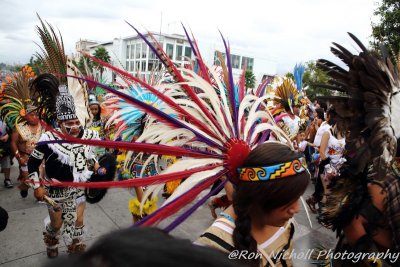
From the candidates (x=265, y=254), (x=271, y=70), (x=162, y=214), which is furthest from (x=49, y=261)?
(x=271, y=70)

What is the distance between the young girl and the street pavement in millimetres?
2150

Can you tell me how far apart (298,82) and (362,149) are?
6.26m

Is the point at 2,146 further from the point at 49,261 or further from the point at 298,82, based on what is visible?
the point at 298,82

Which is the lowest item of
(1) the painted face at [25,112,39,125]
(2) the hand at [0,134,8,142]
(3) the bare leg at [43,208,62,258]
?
(3) the bare leg at [43,208,62,258]

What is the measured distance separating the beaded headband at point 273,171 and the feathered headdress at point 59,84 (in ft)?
7.47

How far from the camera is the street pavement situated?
11.0ft

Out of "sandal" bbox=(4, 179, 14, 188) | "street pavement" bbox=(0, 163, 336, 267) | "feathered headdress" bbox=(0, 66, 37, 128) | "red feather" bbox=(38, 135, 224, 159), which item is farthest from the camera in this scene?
"sandal" bbox=(4, 179, 14, 188)

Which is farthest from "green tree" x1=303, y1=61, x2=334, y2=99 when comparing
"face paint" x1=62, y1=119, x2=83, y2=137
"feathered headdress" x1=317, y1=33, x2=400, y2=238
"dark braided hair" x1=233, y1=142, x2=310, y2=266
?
"face paint" x1=62, y1=119, x2=83, y2=137

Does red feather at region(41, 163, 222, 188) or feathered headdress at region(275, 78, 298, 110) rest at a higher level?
feathered headdress at region(275, 78, 298, 110)

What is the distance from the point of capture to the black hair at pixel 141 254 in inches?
18.1

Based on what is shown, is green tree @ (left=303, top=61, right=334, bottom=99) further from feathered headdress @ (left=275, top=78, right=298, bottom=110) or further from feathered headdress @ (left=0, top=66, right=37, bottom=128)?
feathered headdress @ (left=0, top=66, right=37, bottom=128)

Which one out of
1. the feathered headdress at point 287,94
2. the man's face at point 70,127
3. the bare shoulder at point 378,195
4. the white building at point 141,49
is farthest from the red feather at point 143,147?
the white building at point 141,49

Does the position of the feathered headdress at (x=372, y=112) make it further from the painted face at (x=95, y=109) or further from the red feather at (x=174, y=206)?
the painted face at (x=95, y=109)

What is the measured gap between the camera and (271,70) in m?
76.9
